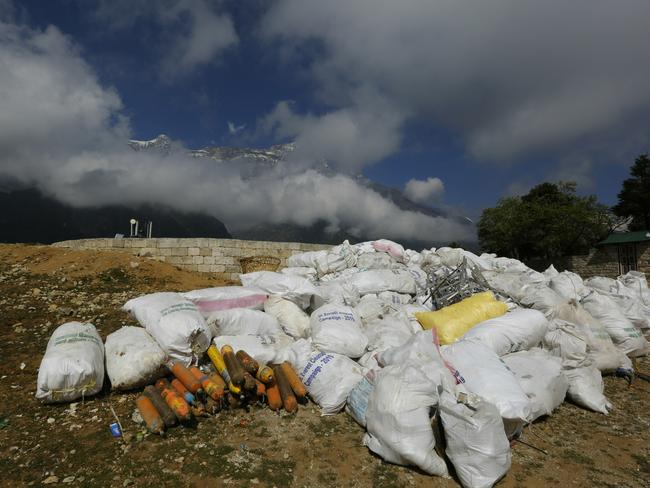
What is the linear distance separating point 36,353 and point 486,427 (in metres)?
4.41

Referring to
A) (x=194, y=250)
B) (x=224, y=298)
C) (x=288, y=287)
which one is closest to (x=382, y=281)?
(x=288, y=287)

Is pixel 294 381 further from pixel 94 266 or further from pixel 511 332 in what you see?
pixel 94 266

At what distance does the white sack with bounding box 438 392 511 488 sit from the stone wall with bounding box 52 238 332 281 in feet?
25.5

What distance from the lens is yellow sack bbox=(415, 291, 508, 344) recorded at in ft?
12.7

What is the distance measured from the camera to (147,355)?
3084 mm

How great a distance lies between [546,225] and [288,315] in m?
22.0

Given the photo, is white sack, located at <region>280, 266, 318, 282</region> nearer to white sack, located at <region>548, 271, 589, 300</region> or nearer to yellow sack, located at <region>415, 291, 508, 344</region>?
yellow sack, located at <region>415, 291, 508, 344</region>

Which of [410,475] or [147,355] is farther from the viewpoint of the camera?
[147,355]

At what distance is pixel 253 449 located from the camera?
2.45 meters

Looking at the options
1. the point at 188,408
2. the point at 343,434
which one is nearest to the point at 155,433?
the point at 188,408

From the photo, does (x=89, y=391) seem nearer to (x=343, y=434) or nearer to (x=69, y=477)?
(x=69, y=477)

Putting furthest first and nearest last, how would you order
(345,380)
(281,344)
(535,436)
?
(281,344)
(345,380)
(535,436)

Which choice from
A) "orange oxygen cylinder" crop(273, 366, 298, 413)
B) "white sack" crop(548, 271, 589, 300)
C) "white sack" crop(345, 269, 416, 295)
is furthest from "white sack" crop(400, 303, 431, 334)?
"white sack" crop(548, 271, 589, 300)

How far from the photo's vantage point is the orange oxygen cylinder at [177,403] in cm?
261
